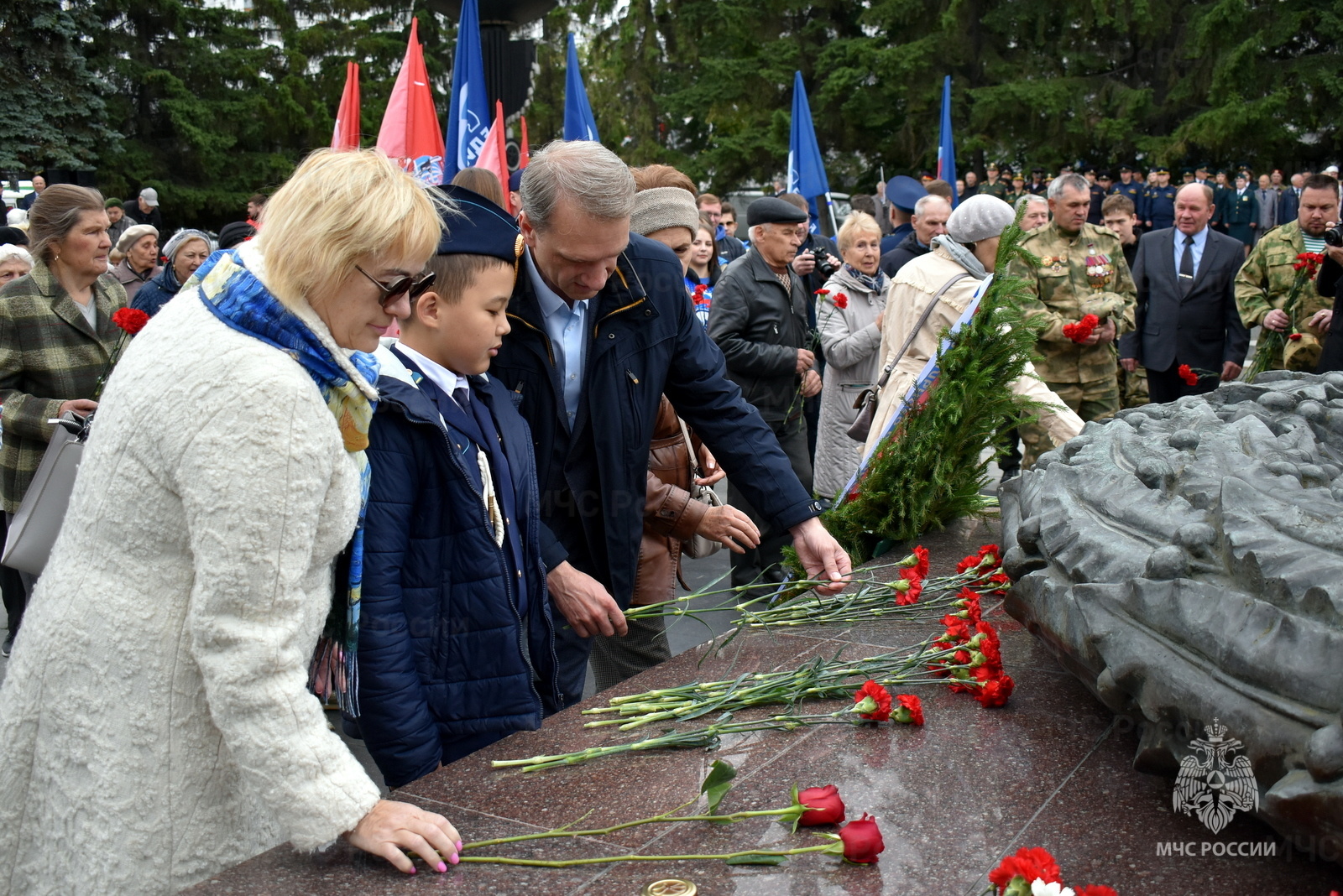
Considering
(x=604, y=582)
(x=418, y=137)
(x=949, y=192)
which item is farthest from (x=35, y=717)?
(x=949, y=192)

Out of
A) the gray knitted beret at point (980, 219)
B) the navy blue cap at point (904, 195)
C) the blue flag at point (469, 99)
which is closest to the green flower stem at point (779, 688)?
the gray knitted beret at point (980, 219)

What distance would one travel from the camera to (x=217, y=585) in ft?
5.40

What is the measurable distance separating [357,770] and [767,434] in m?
1.82

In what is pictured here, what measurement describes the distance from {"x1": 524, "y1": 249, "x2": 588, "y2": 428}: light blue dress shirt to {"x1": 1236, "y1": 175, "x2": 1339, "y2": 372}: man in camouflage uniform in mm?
5223

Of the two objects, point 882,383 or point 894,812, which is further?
point 882,383

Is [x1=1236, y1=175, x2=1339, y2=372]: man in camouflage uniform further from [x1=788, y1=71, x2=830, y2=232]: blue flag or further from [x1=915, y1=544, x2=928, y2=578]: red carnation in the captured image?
[x1=915, y1=544, x2=928, y2=578]: red carnation

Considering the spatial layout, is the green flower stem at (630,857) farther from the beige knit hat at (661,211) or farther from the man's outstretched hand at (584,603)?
the beige knit hat at (661,211)

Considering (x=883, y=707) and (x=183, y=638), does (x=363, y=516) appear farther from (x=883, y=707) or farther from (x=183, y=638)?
(x=883, y=707)

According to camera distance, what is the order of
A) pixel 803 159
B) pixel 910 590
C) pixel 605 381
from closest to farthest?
pixel 910 590 < pixel 605 381 < pixel 803 159

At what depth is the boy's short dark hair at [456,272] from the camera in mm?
2406

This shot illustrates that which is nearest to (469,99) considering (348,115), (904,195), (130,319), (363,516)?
(348,115)

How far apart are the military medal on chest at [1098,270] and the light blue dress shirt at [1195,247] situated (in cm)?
122

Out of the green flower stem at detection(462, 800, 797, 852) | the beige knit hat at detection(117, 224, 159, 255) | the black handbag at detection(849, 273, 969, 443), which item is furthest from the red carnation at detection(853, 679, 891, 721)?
the beige knit hat at detection(117, 224, 159, 255)

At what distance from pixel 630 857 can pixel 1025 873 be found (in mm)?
591
